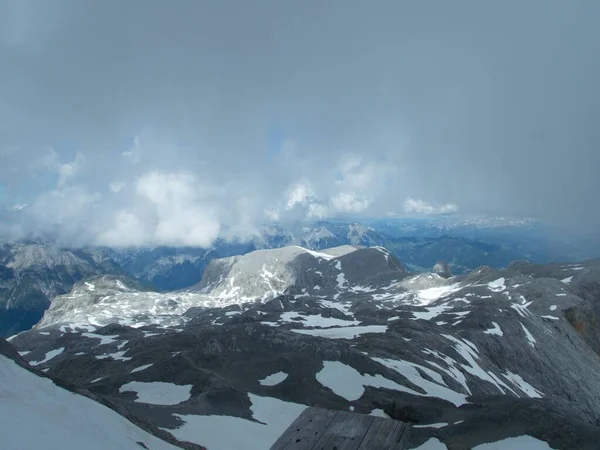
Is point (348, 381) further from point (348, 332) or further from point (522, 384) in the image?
point (522, 384)

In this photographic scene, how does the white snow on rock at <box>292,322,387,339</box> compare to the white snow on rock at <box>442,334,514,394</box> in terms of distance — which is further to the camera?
the white snow on rock at <box>292,322,387,339</box>

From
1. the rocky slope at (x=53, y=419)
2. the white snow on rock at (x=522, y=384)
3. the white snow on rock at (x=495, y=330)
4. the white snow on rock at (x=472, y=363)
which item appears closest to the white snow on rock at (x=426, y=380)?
the white snow on rock at (x=472, y=363)

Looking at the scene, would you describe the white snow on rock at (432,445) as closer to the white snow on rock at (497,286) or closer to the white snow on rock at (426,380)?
the white snow on rock at (426,380)

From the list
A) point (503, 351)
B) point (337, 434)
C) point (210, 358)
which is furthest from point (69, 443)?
point (503, 351)

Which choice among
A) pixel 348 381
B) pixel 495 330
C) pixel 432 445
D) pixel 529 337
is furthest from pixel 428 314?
pixel 432 445

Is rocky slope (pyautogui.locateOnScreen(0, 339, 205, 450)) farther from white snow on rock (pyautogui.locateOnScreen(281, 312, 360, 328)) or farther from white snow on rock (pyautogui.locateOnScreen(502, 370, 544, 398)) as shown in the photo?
white snow on rock (pyautogui.locateOnScreen(281, 312, 360, 328))

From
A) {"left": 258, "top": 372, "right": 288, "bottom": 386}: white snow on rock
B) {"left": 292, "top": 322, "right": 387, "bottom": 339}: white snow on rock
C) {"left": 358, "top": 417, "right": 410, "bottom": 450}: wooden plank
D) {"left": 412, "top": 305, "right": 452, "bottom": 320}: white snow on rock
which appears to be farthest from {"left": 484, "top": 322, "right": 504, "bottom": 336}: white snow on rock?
{"left": 358, "top": 417, "right": 410, "bottom": 450}: wooden plank
